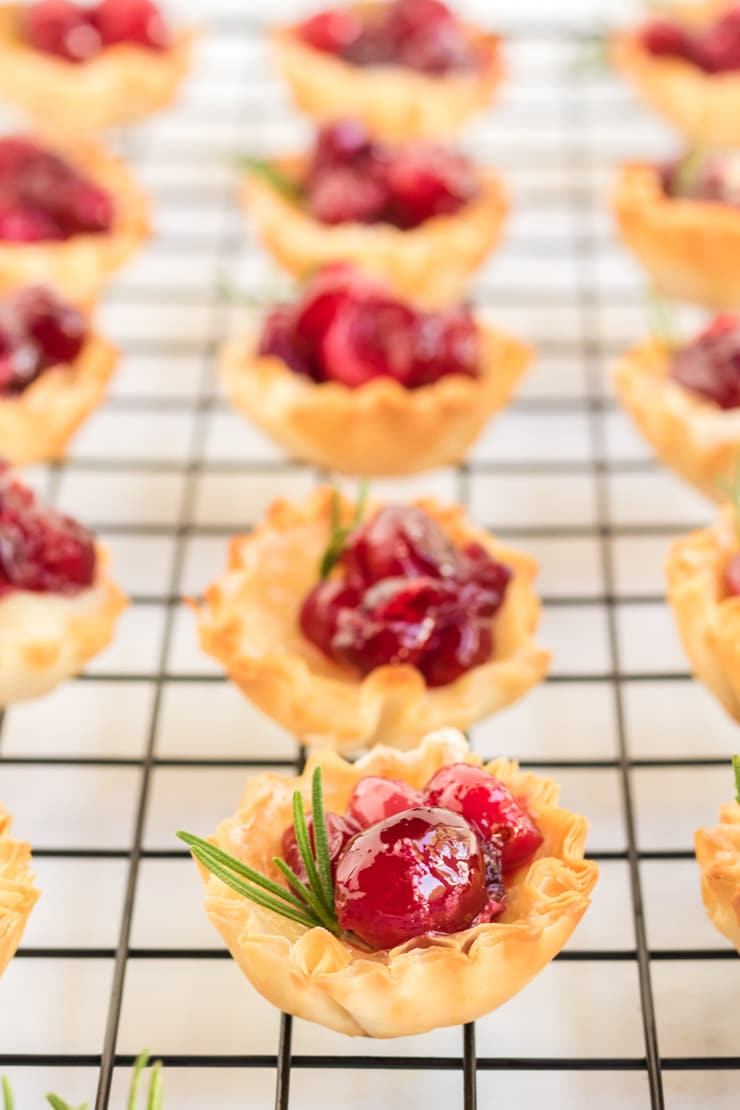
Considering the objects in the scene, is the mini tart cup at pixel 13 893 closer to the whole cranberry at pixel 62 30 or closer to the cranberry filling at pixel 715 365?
the cranberry filling at pixel 715 365

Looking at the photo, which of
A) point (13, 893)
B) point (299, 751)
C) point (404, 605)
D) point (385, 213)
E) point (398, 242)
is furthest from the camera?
point (385, 213)

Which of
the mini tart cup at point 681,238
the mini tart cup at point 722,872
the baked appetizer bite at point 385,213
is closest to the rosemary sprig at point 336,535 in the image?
the mini tart cup at point 722,872

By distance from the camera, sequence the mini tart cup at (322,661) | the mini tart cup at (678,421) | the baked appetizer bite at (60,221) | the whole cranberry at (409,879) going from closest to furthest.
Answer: the whole cranberry at (409,879), the mini tart cup at (322,661), the mini tart cup at (678,421), the baked appetizer bite at (60,221)

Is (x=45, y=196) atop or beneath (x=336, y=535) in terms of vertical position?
atop

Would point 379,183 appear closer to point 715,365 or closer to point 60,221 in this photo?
point 60,221

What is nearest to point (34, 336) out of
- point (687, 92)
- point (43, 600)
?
point (43, 600)

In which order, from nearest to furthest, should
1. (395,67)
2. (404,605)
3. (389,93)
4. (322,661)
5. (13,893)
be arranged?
(13,893) → (404,605) → (322,661) → (389,93) → (395,67)

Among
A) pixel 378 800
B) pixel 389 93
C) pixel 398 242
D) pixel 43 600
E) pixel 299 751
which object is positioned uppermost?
pixel 389 93
